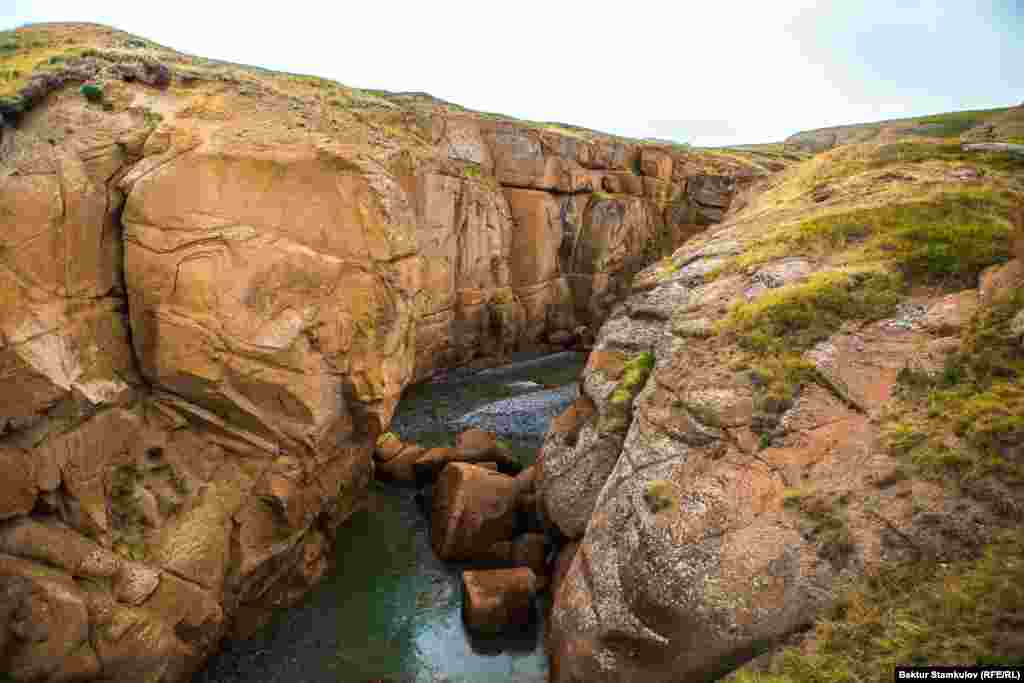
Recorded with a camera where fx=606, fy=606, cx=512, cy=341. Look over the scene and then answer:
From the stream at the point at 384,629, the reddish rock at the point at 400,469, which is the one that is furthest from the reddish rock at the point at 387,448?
the stream at the point at 384,629

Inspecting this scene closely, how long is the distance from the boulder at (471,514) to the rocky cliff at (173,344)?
3.19 meters

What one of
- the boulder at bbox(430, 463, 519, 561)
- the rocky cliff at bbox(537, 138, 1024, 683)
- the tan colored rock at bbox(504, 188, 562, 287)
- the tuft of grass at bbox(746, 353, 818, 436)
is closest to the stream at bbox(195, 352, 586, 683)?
the boulder at bbox(430, 463, 519, 561)

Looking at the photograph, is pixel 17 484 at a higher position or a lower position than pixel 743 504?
lower

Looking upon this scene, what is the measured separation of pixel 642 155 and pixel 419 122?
909 inches

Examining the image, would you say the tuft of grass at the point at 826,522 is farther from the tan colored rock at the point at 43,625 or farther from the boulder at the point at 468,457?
the tan colored rock at the point at 43,625

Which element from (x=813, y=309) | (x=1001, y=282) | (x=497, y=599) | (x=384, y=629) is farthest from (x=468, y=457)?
(x=1001, y=282)

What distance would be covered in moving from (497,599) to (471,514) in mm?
3373

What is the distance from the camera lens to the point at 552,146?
43.4 meters

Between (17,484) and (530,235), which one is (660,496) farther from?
(530,235)

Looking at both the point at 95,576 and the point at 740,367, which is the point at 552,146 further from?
the point at 95,576

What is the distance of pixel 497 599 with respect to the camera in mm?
15625

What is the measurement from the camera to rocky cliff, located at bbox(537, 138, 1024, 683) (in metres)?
10.1

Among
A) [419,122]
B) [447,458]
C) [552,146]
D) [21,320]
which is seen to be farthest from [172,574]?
[552,146]

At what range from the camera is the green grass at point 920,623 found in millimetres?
8352
